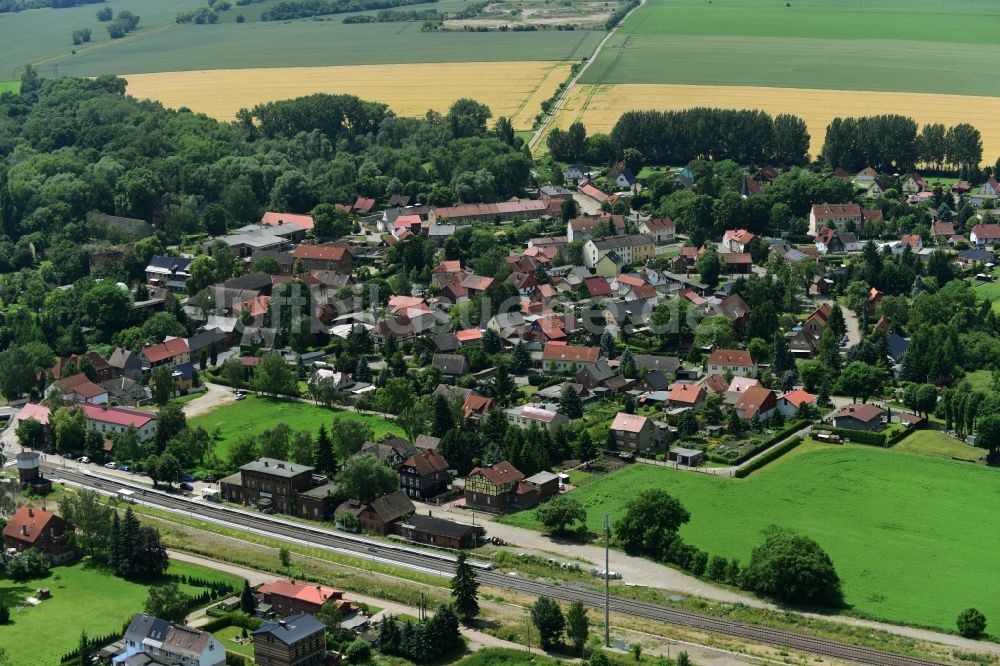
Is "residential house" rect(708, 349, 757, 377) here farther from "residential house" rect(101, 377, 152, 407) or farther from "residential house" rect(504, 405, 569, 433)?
"residential house" rect(101, 377, 152, 407)

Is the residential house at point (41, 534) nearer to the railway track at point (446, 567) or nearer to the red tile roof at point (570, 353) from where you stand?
the railway track at point (446, 567)

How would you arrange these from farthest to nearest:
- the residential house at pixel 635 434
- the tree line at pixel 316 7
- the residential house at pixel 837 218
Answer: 1. the tree line at pixel 316 7
2. the residential house at pixel 837 218
3. the residential house at pixel 635 434

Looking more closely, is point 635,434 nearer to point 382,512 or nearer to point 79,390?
point 382,512

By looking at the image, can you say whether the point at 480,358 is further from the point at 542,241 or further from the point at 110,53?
the point at 110,53

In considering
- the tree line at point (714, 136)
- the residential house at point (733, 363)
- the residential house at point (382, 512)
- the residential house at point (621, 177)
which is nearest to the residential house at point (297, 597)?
the residential house at point (382, 512)

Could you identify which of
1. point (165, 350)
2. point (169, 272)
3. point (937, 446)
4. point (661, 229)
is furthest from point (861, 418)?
point (169, 272)

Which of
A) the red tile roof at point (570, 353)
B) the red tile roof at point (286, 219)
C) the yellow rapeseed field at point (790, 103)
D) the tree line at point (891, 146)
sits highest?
the yellow rapeseed field at point (790, 103)
